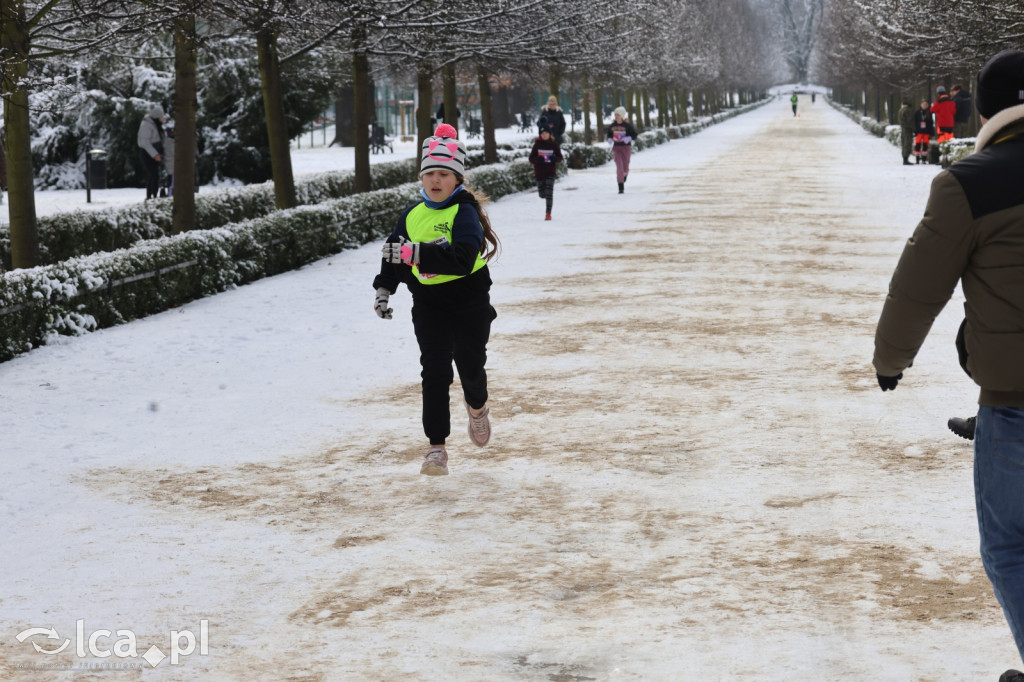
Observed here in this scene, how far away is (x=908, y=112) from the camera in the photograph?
3272 cm

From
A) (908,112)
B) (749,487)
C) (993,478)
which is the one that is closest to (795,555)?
(749,487)

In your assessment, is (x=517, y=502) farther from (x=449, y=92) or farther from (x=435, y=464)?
(x=449, y=92)

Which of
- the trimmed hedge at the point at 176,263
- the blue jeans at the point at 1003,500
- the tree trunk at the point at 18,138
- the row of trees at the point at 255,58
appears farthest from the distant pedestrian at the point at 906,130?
the blue jeans at the point at 1003,500

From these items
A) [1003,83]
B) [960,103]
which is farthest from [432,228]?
[960,103]

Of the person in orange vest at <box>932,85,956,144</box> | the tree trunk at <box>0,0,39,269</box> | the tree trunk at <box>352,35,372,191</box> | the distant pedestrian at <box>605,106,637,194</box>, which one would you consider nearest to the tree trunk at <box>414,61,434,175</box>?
the tree trunk at <box>352,35,372,191</box>

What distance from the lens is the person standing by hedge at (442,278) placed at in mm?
6402

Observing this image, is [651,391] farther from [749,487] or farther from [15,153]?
[15,153]

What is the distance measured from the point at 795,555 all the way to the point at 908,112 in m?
29.3

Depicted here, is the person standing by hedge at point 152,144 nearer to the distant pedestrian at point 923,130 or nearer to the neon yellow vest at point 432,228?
the distant pedestrian at point 923,130

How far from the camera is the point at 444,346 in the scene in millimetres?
6621

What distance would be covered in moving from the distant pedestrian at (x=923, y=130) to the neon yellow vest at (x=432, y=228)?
90.0 ft

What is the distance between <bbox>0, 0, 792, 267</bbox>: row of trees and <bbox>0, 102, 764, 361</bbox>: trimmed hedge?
3.67ft

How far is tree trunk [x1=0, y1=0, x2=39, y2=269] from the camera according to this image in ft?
40.7

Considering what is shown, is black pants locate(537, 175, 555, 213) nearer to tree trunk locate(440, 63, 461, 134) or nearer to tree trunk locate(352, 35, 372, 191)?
tree trunk locate(352, 35, 372, 191)
